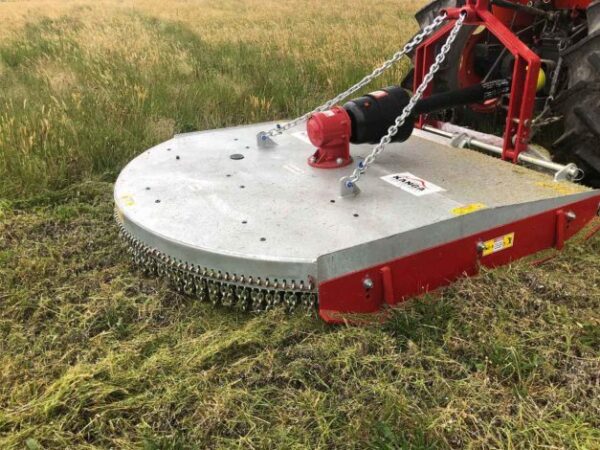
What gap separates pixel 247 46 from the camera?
6.06 m

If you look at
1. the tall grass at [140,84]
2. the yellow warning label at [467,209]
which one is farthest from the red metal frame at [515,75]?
the tall grass at [140,84]

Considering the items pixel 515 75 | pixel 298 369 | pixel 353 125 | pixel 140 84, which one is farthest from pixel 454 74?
pixel 140 84

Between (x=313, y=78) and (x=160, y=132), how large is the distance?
1.75m

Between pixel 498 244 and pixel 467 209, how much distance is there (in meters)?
0.17

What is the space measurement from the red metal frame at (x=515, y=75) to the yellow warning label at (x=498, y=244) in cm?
62

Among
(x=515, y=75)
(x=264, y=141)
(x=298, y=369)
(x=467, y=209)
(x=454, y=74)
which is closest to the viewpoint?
(x=298, y=369)

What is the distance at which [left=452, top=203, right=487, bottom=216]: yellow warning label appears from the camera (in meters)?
2.06

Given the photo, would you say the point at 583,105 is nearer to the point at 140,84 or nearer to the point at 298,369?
the point at 298,369

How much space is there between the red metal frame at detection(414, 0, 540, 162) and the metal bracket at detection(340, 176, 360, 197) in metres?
0.86

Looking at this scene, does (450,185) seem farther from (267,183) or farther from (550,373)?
(550,373)

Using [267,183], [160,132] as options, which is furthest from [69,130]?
[267,183]

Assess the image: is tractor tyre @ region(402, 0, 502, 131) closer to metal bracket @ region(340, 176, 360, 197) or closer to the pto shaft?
the pto shaft

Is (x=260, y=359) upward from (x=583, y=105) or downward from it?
downward

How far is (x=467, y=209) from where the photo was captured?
2.09m
